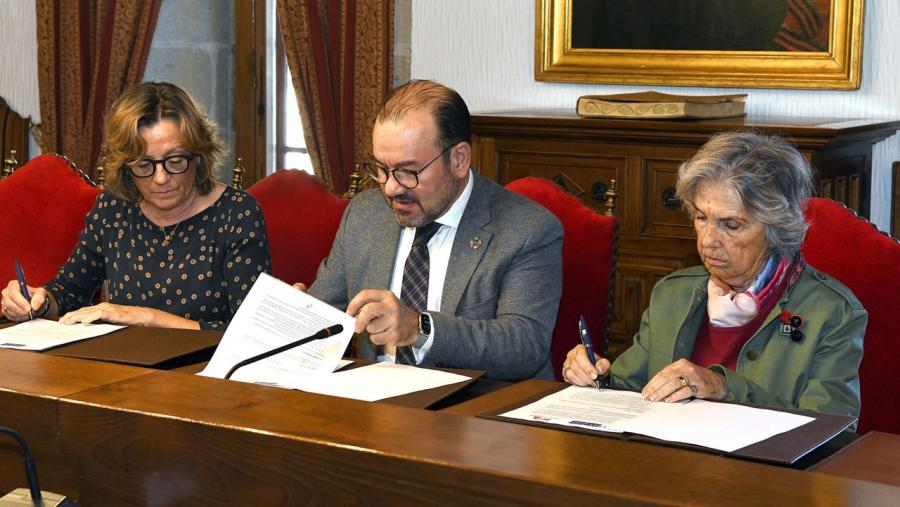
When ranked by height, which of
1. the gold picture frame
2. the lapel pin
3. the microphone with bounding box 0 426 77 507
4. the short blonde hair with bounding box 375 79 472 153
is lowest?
the microphone with bounding box 0 426 77 507

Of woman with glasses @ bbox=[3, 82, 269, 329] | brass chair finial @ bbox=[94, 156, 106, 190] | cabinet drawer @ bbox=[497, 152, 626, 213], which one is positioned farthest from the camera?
cabinet drawer @ bbox=[497, 152, 626, 213]

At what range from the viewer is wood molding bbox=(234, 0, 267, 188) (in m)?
5.77

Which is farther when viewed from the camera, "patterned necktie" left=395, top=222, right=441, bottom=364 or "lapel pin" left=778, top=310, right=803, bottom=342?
"patterned necktie" left=395, top=222, right=441, bottom=364

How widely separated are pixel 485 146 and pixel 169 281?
Result: 137 centimetres

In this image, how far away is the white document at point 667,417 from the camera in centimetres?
182

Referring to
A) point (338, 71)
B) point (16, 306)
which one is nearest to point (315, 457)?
point (16, 306)

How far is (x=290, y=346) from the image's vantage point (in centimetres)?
225

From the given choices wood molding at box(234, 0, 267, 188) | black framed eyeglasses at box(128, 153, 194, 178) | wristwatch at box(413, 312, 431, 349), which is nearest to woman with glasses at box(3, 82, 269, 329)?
black framed eyeglasses at box(128, 153, 194, 178)

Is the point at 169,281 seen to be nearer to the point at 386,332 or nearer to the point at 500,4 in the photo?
the point at 386,332

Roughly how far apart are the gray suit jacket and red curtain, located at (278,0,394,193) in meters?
2.21

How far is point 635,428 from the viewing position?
6.10 feet

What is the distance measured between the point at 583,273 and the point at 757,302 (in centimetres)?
68

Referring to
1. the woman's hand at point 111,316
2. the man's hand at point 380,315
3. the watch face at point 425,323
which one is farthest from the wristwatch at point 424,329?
the woman's hand at point 111,316

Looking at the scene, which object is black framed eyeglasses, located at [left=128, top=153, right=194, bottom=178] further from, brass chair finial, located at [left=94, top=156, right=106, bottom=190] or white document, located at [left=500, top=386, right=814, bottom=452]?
white document, located at [left=500, top=386, right=814, bottom=452]
